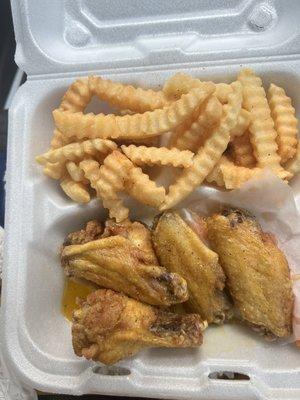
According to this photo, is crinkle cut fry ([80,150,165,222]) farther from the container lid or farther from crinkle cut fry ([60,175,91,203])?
the container lid

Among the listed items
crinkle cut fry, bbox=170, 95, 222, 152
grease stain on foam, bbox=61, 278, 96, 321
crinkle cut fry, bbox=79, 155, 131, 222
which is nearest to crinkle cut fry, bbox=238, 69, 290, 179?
crinkle cut fry, bbox=170, 95, 222, 152

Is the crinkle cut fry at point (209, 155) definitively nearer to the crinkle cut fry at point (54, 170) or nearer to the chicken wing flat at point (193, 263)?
the chicken wing flat at point (193, 263)

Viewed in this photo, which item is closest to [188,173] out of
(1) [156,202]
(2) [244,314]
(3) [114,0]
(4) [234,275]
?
(1) [156,202]

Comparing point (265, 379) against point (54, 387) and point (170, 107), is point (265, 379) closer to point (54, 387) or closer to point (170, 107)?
point (54, 387)

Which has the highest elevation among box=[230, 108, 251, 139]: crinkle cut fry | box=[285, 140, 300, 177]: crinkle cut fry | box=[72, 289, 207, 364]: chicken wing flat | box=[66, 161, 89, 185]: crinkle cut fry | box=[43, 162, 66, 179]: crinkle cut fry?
box=[230, 108, 251, 139]: crinkle cut fry

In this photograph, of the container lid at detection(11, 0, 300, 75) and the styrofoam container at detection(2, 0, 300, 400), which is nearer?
the styrofoam container at detection(2, 0, 300, 400)

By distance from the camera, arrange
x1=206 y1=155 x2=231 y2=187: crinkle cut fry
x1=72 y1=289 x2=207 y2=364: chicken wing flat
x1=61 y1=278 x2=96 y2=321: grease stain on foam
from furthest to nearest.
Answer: x1=61 y1=278 x2=96 y2=321: grease stain on foam
x1=206 y1=155 x2=231 y2=187: crinkle cut fry
x1=72 y1=289 x2=207 y2=364: chicken wing flat

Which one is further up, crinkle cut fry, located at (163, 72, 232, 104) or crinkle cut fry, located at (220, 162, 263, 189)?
crinkle cut fry, located at (163, 72, 232, 104)

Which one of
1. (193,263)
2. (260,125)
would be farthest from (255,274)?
(260,125)
